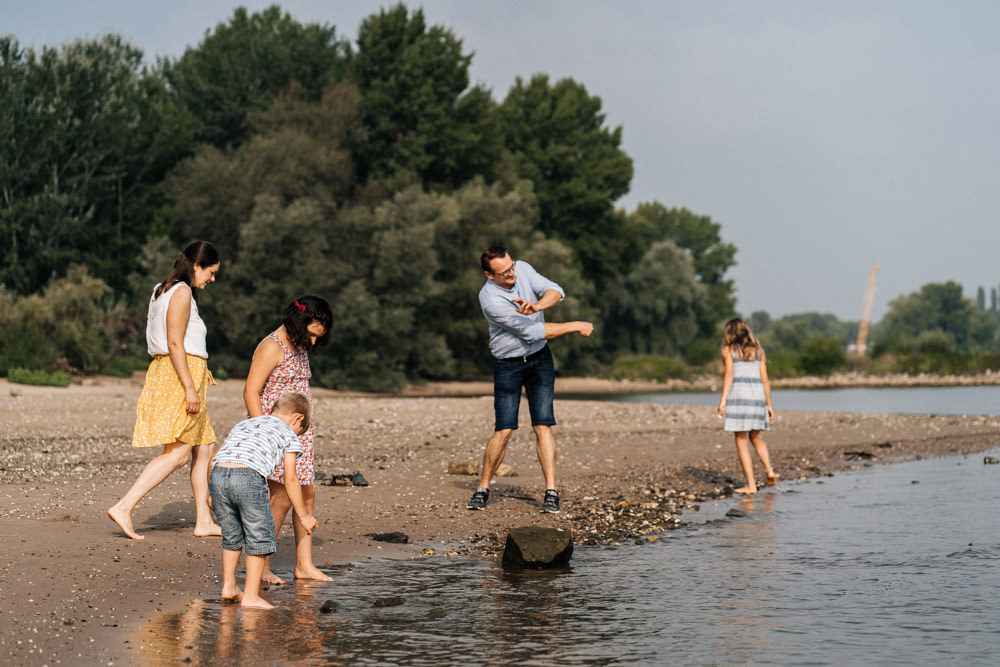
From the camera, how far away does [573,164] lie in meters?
65.4

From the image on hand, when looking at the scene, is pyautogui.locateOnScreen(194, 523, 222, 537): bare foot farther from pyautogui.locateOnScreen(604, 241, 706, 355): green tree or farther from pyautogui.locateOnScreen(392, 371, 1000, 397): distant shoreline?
pyautogui.locateOnScreen(604, 241, 706, 355): green tree

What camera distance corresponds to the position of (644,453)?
1625cm

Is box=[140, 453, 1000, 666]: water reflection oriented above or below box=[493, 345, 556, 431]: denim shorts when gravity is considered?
below

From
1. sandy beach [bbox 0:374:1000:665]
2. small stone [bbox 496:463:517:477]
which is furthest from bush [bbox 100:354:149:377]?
small stone [bbox 496:463:517:477]

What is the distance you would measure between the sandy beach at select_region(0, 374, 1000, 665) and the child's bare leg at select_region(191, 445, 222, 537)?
15 cm

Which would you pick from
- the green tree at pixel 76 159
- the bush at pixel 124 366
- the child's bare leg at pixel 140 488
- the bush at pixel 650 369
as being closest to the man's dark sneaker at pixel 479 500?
the child's bare leg at pixel 140 488

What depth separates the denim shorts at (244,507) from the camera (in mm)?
6352

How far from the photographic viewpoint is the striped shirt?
638 cm

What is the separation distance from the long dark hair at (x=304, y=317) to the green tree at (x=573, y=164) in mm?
56174

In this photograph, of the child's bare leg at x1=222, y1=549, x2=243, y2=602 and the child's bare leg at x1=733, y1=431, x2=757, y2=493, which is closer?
the child's bare leg at x1=222, y1=549, x2=243, y2=602

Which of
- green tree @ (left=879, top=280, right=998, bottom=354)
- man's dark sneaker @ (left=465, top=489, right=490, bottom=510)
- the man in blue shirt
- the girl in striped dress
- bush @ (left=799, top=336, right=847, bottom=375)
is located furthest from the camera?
green tree @ (left=879, top=280, right=998, bottom=354)

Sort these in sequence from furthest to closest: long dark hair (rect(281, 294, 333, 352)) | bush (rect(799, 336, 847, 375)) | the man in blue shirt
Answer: bush (rect(799, 336, 847, 375)) < the man in blue shirt < long dark hair (rect(281, 294, 333, 352))

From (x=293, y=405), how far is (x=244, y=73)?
51.5 m

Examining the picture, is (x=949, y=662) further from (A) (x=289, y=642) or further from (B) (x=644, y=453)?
(B) (x=644, y=453)
